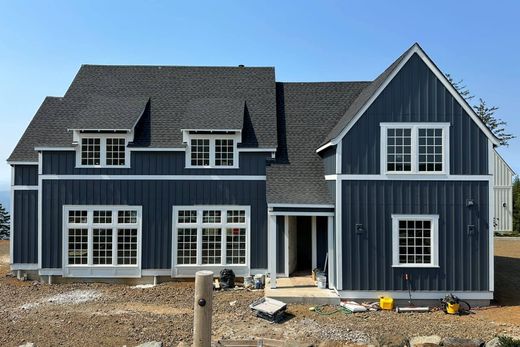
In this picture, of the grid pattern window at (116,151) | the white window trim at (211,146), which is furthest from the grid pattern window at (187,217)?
the grid pattern window at (116,151)

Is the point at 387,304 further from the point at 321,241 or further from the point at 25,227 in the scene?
the point at 25,227

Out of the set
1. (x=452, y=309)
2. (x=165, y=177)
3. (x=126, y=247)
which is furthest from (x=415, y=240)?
(x=126, y=247)

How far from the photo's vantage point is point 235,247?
14859 millimetres

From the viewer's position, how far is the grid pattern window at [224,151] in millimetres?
15062

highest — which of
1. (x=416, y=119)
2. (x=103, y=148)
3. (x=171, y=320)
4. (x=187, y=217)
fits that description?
(x=416, y=119)

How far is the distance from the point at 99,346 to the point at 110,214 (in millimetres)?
6713

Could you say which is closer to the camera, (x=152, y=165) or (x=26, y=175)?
(x=152, y=165)

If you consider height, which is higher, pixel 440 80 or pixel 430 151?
pixel 440 80

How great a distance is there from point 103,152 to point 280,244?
26.3 ft

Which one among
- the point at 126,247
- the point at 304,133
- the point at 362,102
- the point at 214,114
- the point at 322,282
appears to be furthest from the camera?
the point at 304,133

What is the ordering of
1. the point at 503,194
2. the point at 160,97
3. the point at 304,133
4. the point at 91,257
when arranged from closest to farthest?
the point at 91,257, the point at 304,133, the point at 160,97, the point at 503,194

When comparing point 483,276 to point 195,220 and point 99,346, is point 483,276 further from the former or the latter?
point 99,346

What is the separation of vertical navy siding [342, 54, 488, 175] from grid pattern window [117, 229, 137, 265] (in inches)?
344

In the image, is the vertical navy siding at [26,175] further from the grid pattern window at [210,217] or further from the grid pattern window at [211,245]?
the grid pattern window at [211,245]
